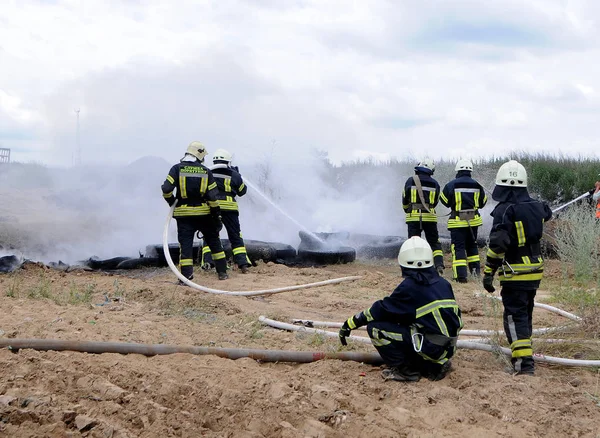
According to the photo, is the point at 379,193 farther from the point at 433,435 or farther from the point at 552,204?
the point at 433,435

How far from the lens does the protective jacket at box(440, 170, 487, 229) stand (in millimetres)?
9680

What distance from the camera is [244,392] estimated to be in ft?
13.5

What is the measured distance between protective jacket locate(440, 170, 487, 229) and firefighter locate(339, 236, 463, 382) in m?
5.43

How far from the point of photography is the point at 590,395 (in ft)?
13.9

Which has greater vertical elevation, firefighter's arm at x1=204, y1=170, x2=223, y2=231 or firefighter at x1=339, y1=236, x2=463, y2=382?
firefighter's arm at x1=204, y1=170, x2=223, y2=231

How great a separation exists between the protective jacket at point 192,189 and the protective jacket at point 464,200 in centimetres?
358

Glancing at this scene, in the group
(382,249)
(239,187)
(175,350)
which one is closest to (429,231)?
(382,249)

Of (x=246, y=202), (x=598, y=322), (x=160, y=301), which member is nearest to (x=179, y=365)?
(x=160, y=301)

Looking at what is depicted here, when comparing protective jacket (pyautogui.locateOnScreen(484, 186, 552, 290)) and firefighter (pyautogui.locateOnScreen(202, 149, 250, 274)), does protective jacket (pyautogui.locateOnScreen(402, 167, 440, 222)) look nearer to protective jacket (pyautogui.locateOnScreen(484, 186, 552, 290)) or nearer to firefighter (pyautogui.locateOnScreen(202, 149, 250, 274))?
firefighter (pyautogui.locateOnScreen(202, 149, 250, 274))

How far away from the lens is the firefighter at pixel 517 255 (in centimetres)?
474

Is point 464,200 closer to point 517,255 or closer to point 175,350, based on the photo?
point 517,255

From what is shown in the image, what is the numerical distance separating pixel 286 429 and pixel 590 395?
2.06 m

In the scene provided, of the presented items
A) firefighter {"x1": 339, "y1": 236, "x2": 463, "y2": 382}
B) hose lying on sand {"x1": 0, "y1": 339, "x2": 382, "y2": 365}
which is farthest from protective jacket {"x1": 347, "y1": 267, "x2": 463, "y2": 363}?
hose lying on sand {"x1": 0, "y1": 339, "x2": 382, "y2": 365}

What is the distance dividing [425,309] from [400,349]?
1.11ft
